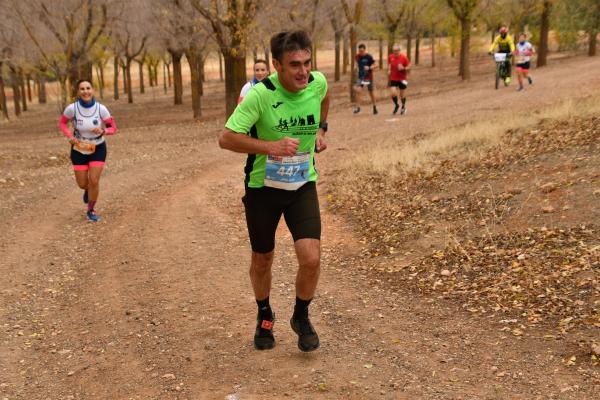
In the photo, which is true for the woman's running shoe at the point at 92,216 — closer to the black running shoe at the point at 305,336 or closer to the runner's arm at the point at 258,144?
the black running shoe at the point at 305,336

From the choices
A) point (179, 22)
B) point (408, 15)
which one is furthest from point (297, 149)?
point (408, 15)

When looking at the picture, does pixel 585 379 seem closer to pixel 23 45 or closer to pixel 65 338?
pixel 65 338

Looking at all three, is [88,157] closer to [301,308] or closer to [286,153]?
[301,308]

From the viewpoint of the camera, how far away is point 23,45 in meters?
29.2

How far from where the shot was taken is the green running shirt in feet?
13.7

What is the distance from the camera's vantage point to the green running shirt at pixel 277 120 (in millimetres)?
4164

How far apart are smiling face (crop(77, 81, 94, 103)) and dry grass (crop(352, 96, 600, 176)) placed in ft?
15.4

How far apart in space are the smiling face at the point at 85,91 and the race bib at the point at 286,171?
5.45 m

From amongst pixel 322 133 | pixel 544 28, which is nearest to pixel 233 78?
pixel 322 133

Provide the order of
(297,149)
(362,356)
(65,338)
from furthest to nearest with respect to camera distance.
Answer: (65,338) → (362,356) → (297,149)

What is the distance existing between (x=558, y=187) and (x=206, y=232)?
14.6ft

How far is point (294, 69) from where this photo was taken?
4.12m

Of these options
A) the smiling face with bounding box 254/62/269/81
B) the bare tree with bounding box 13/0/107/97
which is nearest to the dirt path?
the smiling face with bounding box 254/62/269/81

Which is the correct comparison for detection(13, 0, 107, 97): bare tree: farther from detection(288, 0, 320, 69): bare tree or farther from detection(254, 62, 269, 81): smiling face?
detection(254, 62, 269, 81): smiling face
